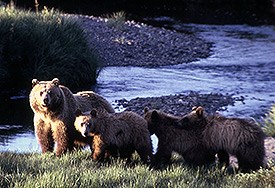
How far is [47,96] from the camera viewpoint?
339 inches

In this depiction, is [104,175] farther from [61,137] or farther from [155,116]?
[155,116]

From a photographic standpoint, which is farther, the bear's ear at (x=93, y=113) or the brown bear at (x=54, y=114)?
the brown bear at (x=54, y=114)

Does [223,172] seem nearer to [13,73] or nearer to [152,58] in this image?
[13,73]

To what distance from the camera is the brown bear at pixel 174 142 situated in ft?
28.9

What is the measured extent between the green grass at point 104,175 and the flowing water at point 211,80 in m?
3.41

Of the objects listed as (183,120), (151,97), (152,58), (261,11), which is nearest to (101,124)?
(183,120)

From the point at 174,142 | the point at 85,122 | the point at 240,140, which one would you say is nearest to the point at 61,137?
the point at 85,122

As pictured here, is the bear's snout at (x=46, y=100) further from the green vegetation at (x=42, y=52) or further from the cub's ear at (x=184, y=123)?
the green vegetation at (x=42, y=52)

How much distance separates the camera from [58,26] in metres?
18.2

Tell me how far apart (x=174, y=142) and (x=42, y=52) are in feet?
29.9

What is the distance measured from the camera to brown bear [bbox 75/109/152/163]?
8.60 m

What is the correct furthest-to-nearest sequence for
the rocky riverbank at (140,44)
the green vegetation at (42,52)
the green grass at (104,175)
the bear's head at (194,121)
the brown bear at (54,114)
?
1. the rocky riverbank at (140,44)
2. the green vegetation at (42,52)
3. the bear's head at (194,121)
4. the brown bear at (54,114)
5. the green grass at (104,175)

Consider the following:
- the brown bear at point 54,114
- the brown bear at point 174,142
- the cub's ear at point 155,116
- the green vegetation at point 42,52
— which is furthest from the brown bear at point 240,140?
the green vegetation at point 42,52

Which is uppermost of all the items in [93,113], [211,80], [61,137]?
[93,113]
